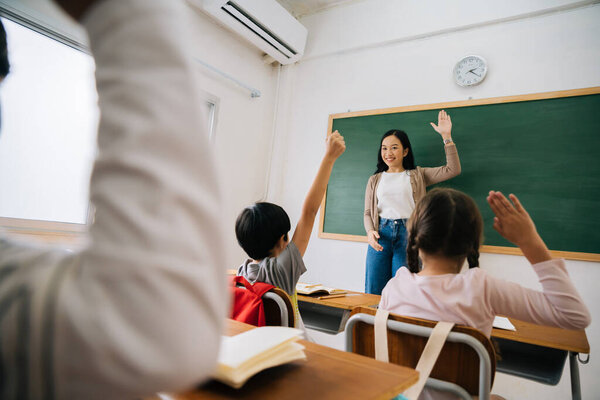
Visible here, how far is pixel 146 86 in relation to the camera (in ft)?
0.67

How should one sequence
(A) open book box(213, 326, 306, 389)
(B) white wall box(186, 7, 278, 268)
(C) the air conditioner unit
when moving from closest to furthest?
(A) open book box(213, 326, 306, 389) < (C) the air conditioner unit < (B) white wall box(186, 7, 278, 268)

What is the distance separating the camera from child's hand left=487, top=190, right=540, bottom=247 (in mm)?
1134

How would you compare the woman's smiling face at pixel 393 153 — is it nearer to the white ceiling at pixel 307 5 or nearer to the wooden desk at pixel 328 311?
the wooden desk at pixel 328 311

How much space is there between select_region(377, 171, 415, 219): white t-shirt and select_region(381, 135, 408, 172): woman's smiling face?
0.08 m

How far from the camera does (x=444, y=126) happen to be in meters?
3.40

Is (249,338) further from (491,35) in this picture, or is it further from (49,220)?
(491,35)

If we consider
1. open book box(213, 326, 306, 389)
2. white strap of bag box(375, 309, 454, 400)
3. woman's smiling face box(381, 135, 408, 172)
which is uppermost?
woman's smiling face box(381, 135, 408, 172)

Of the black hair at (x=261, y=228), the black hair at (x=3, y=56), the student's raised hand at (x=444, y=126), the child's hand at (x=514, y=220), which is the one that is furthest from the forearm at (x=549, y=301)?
the student's raised hand at (x=444, y=126)

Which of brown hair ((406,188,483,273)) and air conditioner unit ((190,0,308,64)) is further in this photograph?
air conditioner unit ((190,0,308,64))

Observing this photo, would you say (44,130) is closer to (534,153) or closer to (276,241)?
(276,241)

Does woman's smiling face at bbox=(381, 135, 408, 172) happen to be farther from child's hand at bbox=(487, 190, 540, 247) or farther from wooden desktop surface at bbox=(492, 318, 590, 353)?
child's hand at bbox=(487, 190, 540, 247)

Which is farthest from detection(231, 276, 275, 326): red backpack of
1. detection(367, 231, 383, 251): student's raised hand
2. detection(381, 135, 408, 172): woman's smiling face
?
detection(381, 135, 408, 172): woman's smiling face

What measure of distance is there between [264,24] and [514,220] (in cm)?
371

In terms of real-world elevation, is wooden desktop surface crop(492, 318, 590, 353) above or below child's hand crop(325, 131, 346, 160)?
below
